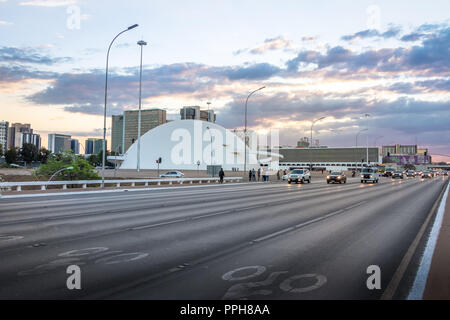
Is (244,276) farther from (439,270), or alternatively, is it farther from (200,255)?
(439,270)

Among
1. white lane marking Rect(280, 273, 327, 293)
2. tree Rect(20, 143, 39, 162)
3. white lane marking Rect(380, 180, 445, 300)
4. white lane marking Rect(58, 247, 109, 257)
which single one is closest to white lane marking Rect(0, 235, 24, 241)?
white lane marking Rect(58, 247, 109, 257)

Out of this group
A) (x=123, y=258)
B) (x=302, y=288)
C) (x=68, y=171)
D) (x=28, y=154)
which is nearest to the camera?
(x=302, y=288)

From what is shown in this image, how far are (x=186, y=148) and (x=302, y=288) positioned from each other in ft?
296

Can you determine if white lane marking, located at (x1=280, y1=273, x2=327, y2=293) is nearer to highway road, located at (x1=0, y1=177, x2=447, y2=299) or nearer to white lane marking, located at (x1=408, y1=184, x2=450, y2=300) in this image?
highway road, located at (x1=0, y1=177, x2=447, y2=299)

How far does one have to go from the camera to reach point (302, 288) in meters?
5.30

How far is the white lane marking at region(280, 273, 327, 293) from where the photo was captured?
522 centimetres

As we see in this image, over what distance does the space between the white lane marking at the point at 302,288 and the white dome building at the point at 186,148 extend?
275 ft

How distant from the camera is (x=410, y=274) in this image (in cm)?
610

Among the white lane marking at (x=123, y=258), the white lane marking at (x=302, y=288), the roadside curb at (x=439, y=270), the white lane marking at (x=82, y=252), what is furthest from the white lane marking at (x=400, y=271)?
the white lane marking at (x=82, y=252)

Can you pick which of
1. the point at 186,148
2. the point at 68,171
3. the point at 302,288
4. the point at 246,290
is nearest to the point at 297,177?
the point at 68,171

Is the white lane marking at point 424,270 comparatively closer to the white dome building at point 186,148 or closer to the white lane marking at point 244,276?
the white lane marking at point 244,276

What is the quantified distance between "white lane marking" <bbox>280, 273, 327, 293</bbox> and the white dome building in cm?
8386

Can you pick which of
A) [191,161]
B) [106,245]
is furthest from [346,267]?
[191,161]
